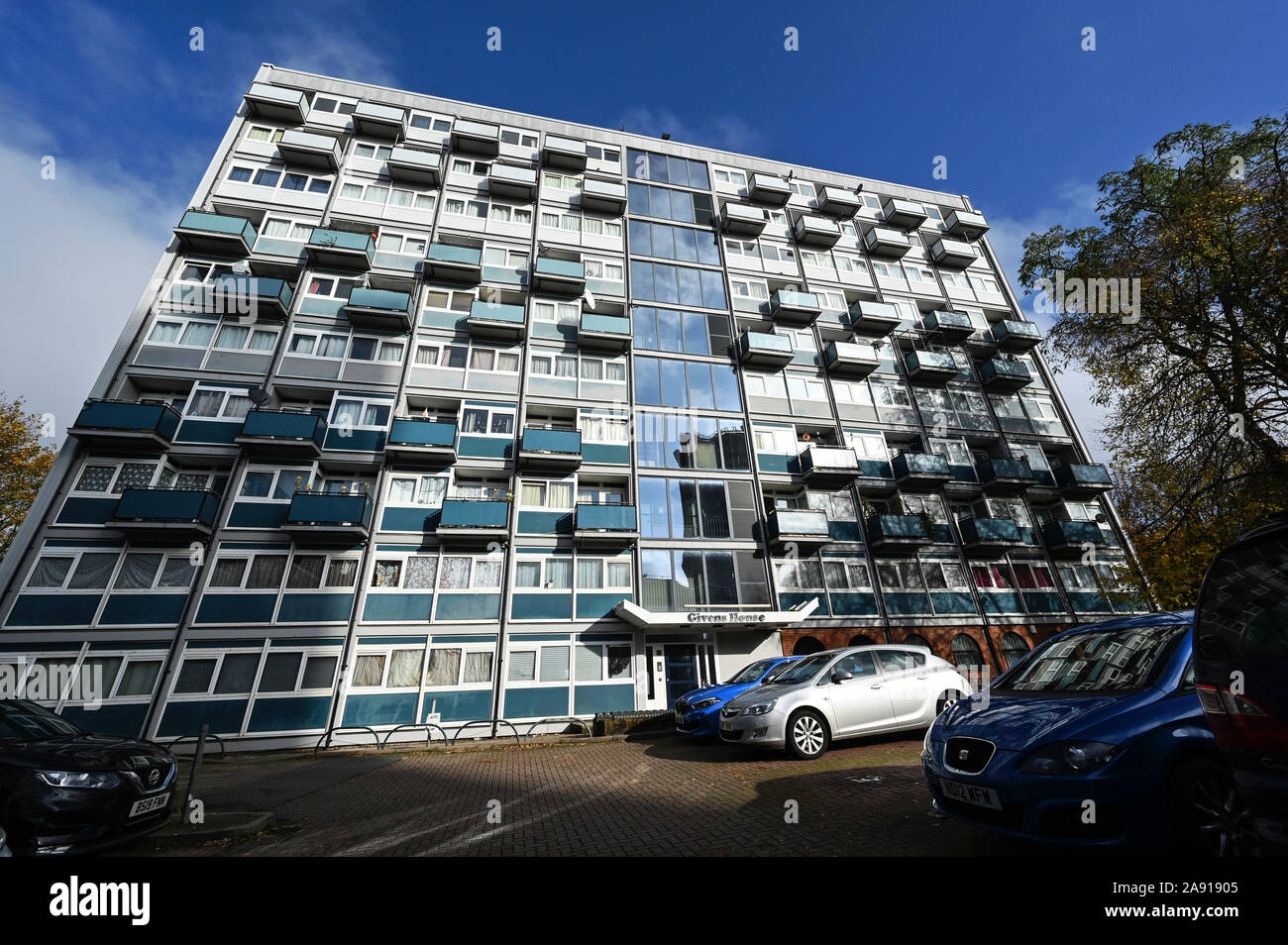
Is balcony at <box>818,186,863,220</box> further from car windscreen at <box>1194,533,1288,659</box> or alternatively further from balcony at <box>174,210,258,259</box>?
car windscreen at <box>1194,533,1288,659</box>

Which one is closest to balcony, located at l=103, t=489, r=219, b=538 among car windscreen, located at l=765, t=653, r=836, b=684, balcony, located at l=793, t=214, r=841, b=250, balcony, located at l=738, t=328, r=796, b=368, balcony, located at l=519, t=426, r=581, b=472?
balcony, located at l=519, t=426, r=581, b=472

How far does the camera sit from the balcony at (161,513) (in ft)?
54.1

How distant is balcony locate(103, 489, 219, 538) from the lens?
16500 millimetres

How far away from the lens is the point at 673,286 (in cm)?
2733

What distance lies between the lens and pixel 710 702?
452 inches

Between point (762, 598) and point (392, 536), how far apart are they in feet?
46.5

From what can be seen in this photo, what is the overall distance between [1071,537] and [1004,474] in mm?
3992

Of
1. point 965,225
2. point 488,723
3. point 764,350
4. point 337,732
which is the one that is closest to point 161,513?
point 337,732

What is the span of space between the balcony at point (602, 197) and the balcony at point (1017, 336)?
22745 mm

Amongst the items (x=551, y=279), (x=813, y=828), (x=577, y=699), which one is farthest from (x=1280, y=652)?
(x=551, y=279)

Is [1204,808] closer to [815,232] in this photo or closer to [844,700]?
[844,700]

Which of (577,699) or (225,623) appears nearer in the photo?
(225,623)

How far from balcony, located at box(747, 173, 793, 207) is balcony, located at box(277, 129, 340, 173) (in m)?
22.5
